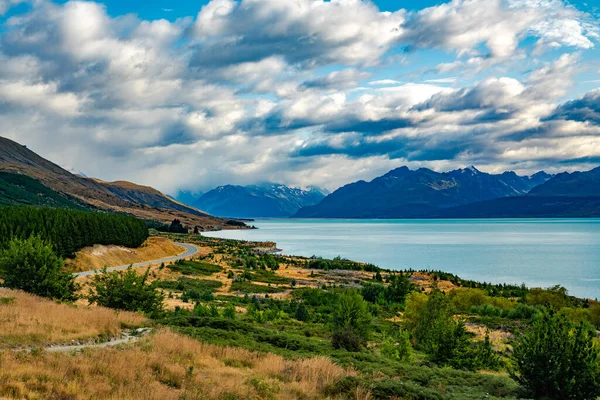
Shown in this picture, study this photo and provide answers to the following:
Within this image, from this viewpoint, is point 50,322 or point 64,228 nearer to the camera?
point 50,322

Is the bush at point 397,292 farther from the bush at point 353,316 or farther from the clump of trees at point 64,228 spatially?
the clump of trees at point 64,228

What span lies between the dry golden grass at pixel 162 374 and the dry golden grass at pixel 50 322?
8.04ft

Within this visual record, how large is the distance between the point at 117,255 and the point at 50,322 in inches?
2545

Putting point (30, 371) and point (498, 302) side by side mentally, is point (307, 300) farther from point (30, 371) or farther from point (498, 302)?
point (30, 371)

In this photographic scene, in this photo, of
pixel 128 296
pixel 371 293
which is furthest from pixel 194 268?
pixel 128 296

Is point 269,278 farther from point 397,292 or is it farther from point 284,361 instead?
point 284,361

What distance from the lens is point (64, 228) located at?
70.4 metres

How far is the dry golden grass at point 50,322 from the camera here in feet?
53.8

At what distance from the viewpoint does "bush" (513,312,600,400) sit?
15.8 metres

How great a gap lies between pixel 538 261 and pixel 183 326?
103 metres

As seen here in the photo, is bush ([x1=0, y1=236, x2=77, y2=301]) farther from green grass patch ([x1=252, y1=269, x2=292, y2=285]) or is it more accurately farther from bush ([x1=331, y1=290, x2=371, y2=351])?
green grass patch ([x1=252, y1=269, x2=292, y2=285])

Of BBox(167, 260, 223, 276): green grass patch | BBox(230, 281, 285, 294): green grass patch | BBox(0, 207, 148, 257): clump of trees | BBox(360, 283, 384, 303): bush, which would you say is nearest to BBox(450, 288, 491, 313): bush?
BBox(360, 283, 384, 303): bush

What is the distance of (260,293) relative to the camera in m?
59.1

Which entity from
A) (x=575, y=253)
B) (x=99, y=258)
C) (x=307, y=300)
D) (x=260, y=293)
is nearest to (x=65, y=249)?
(x=99, y=258)
